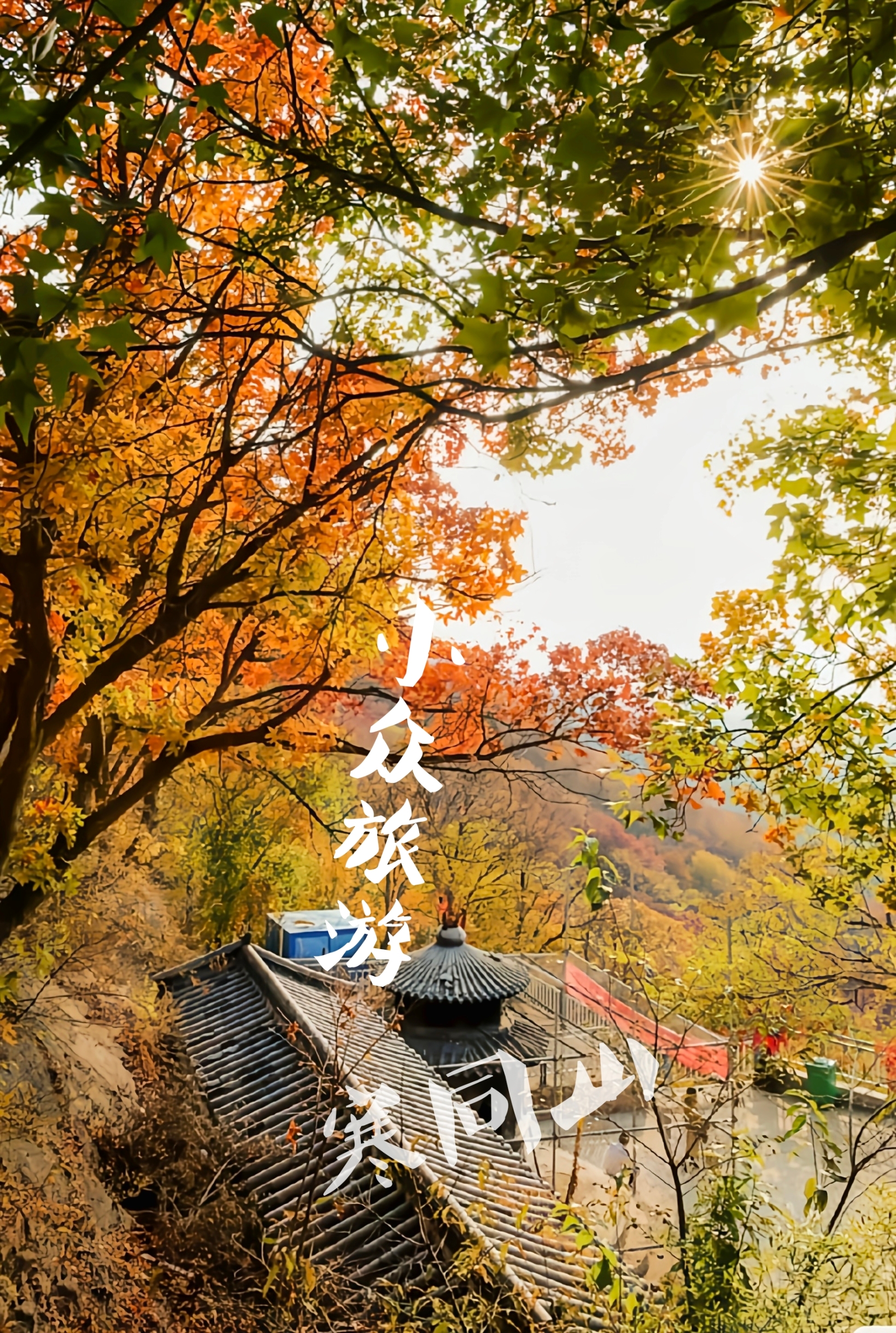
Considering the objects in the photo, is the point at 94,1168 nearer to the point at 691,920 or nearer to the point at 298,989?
the point at 298,989

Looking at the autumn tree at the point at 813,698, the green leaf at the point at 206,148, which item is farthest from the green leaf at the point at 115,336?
the autumn tree at the point at 813,698

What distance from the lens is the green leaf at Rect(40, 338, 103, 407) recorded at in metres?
0.73

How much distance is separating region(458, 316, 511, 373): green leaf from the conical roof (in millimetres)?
6255

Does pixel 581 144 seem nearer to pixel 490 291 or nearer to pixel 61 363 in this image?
pixel 490 291

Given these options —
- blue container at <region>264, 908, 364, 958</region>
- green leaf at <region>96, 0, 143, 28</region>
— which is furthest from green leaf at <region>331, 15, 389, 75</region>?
blue container at <region>264, 908, 364, 958</region>

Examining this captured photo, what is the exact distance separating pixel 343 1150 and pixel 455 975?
131 inches

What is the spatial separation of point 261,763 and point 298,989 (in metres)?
3.23

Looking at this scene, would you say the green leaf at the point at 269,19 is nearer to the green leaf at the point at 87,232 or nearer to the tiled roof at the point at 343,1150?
the green leaf at the point at 87,232

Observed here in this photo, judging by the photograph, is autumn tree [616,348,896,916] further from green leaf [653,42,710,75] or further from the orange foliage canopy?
green leaf [653,42,710,75]

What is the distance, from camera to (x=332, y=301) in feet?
6.00

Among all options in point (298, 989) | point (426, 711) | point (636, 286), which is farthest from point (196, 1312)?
point (636, 286)

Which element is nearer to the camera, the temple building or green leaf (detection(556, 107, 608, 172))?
green leaf (detection(556, 107, 608, 172))

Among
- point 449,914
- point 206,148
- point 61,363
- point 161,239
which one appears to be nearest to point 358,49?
point 206,148

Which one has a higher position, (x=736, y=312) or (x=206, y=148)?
(x=206, y=148)
